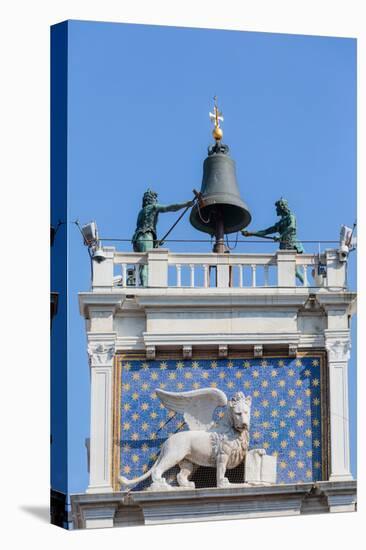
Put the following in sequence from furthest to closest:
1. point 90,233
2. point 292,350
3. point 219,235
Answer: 1. point 219,235
2. point 292,350
3. point 90,233

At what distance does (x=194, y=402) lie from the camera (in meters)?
17.2

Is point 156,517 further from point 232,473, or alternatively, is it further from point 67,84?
A: point 67,84

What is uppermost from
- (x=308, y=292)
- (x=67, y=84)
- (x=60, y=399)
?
(x=67, y=84)

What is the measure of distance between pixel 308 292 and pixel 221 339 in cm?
105

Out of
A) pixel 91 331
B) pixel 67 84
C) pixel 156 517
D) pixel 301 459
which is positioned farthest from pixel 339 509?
pixel 67 84

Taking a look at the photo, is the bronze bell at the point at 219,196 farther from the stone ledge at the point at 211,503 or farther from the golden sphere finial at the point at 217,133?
the stone ledge at the point at 211,503

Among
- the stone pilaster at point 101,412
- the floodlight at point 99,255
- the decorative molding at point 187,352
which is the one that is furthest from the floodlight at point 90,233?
the decorative molding at point 187,352

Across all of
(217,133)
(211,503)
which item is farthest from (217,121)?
(211,503)

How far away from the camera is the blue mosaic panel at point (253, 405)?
17203 millimetres

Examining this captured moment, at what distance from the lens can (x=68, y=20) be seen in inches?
659

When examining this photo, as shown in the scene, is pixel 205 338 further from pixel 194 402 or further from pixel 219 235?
pixel 219 235

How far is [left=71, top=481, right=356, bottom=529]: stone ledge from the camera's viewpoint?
55.2 ft

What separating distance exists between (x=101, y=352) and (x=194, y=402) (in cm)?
105

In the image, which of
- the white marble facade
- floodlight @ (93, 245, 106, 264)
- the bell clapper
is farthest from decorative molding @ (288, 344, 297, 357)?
floodlight @ (93, 245, 106, 264)
